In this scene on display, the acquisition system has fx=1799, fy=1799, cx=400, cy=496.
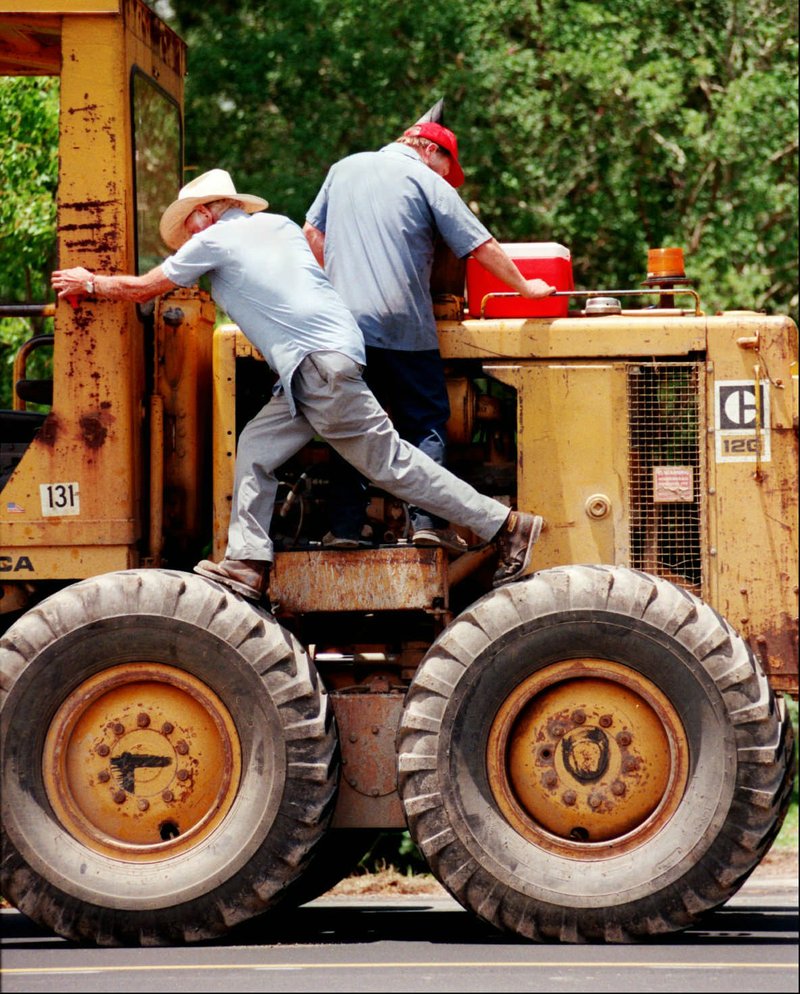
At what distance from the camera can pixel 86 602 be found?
6.59 meters

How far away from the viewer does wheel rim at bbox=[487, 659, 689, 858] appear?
257 inches

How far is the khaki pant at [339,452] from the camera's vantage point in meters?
6.60

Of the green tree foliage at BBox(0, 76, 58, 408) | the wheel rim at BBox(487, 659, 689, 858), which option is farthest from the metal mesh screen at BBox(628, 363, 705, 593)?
the green tree foliage at BBox(0, 76, 58, 408)

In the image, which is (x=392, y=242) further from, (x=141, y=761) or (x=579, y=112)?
(x=579, y=112)

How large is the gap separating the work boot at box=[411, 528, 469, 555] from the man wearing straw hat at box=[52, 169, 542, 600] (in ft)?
0.48

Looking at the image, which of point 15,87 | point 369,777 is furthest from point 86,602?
point 15,87

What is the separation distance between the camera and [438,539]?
22.5 feet

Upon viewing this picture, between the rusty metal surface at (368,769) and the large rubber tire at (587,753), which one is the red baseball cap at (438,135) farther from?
the rusty metal surface at (368,769)

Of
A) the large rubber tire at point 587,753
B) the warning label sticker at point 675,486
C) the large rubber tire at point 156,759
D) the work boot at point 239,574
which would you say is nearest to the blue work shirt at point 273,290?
the work boot at point 239,574

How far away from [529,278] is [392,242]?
2.33 feet

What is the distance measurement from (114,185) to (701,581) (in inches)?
109

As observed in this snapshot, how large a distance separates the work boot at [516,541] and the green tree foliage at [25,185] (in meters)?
4.51

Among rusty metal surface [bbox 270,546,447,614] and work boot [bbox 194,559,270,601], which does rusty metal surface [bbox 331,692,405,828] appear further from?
work boot [bbox 194,559,270,601]

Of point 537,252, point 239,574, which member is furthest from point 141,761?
point 537,252
